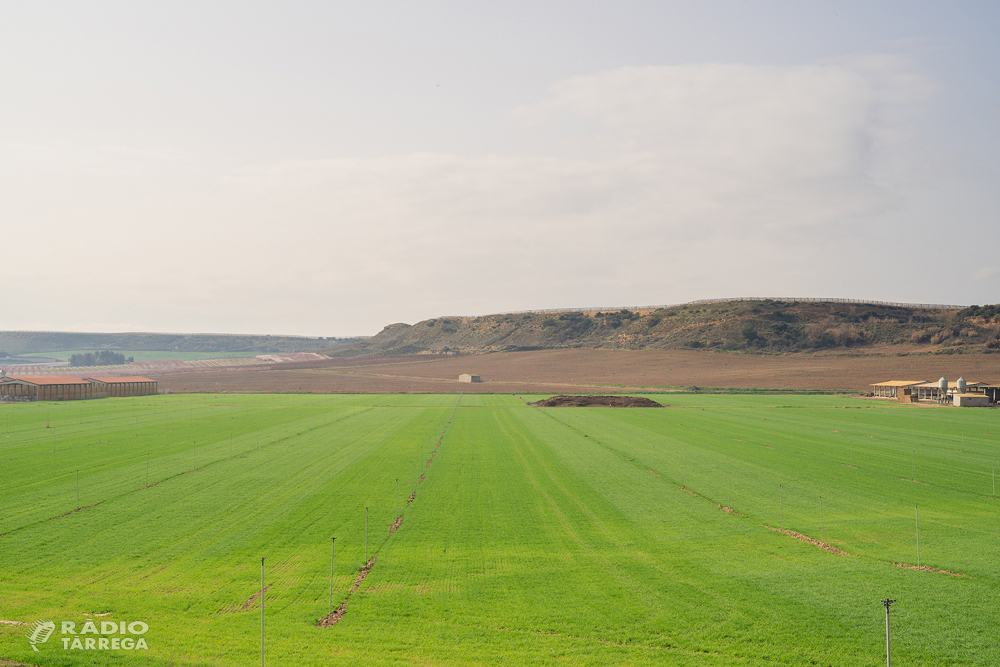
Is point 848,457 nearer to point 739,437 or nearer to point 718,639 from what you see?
point 739,437

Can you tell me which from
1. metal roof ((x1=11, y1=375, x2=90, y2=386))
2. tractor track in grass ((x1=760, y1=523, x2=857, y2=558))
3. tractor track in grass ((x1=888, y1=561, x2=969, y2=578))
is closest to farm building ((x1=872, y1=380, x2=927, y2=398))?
tractor track in grass ((x1=760, y1=523, x2=857, y2=558))

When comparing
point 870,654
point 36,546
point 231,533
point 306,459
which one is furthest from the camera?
point 306,459

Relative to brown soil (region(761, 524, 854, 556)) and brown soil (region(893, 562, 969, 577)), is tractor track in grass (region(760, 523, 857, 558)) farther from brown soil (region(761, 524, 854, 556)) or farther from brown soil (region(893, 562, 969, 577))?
brown soil (region(893, 562, 969, 577))

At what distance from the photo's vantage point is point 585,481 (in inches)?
1191

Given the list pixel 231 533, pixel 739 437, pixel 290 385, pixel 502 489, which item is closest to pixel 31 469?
pixel 231 533

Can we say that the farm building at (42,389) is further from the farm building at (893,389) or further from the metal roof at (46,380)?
the farm building at (893,389)

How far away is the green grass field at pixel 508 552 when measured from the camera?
525 inches

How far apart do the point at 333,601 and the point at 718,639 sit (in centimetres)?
930

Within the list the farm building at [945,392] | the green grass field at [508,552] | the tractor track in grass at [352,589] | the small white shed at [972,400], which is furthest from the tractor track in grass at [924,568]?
the farm building at [945,392]

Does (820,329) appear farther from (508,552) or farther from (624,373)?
(508,552)
